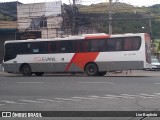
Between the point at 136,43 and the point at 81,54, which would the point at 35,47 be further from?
the point at 136,43

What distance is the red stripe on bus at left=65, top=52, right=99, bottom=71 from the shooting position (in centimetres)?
2681

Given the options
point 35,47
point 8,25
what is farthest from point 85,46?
point 8,25

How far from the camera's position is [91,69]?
88.3ft

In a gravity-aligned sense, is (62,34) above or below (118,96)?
above

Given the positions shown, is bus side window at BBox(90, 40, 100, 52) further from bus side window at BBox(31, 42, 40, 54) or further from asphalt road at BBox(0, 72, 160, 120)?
asphalt road at BBox(0, 72, 160, 120)

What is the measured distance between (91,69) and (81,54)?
1.32 m

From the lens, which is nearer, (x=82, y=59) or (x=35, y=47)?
(x=82, y=59)

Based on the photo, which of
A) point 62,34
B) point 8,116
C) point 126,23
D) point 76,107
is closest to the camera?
point 8,116

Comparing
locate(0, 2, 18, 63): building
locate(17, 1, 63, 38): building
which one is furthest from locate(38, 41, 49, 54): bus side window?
locate(17, 1, 63, 38): building

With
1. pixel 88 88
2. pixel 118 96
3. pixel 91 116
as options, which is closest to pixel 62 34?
pixel 88 88

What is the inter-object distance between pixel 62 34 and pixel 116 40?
23.6 metres

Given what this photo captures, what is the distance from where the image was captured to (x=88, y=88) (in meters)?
16.8

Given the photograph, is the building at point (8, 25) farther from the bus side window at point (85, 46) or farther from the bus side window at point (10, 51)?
the bus side window at point (85, 46)

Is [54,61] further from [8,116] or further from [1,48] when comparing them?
[1,48]
